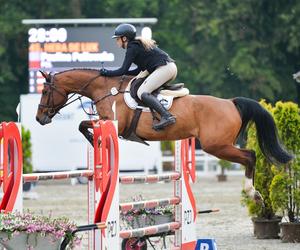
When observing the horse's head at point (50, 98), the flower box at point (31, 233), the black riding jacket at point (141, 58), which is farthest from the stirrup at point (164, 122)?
the flower box at point (31, 233)

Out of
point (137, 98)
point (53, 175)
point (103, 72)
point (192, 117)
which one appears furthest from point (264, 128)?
point (53, 175)

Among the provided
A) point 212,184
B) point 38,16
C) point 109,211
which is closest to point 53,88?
point 109,211

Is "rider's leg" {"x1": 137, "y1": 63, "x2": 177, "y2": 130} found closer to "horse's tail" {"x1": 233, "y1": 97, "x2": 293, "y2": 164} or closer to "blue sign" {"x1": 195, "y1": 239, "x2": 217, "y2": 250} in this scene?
"horse's tail" {"x1": 233, "y1": 97, "x2": 293, "y2": 164}

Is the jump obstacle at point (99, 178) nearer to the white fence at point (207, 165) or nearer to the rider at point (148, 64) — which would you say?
the rider at point (148, 64)

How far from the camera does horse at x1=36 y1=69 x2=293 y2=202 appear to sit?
11.2 metres

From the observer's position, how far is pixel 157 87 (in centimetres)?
1128

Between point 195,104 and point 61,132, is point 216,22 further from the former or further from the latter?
point 195,104

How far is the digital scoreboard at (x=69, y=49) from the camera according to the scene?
26.7 m

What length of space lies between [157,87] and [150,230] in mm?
2096

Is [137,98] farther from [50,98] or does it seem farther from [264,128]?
[264,128]

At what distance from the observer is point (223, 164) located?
102 feet

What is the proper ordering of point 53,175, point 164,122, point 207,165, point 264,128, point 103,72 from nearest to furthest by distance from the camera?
1. point 53,175
2. point 164,122
3. point 103,72
4. point 264,128
5. point 207,165

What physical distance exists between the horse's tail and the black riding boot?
928mm

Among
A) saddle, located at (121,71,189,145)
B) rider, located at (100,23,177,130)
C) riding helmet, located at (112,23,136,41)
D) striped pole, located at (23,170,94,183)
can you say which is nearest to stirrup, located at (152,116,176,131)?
rider, located at (100,23,177,130)
